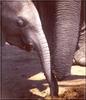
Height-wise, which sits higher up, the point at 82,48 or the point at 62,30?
the point at 62,30

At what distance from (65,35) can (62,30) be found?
34 millimetres

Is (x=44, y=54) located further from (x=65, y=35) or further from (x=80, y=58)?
(x=80, y=58)

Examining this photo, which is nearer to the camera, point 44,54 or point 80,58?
point 44,54

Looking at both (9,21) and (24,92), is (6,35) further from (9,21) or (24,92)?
(24,92)

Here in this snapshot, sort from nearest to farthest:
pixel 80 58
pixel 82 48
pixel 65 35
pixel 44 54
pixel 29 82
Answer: pixel 44 54, pixel 65 35, pixel 29 82, pixel 80 58, pixel 82 48

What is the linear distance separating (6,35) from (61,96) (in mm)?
358

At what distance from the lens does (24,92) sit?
2180mm

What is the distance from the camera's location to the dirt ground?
213 cm

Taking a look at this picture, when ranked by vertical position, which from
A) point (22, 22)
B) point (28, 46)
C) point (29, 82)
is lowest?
point (29, 82)

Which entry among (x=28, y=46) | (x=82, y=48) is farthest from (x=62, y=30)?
(x=82, y=48)

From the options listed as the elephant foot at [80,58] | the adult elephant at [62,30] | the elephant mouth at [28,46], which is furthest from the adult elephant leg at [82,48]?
the elephant mouth at [28,46]

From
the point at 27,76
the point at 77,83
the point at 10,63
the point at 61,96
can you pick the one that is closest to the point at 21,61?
the point at 10,63

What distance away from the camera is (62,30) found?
2.01 metres

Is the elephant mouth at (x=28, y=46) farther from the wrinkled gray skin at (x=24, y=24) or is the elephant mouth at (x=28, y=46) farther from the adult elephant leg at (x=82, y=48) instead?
the adult elephant leg at (x=82, y=48)
